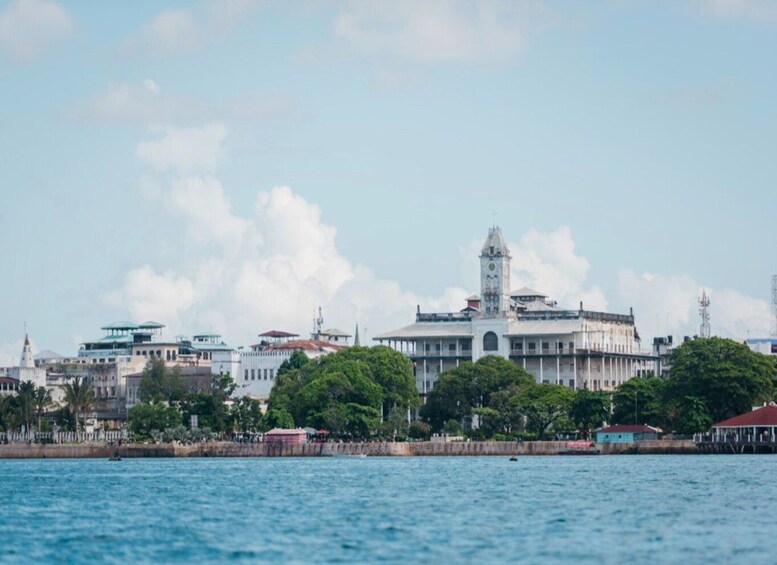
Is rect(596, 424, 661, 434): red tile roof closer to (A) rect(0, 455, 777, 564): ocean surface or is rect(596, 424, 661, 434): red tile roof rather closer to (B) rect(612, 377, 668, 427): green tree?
(B) rect(612, 377, 668, 427): green tree

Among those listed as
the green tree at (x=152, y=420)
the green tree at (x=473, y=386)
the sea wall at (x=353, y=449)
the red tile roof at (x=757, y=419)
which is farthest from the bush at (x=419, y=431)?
the red tile roof at (x=757, y=419)

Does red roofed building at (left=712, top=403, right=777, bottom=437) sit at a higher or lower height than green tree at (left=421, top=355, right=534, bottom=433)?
lower

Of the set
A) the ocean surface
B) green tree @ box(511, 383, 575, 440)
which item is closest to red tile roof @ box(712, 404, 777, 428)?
green tree @ box(511, 383, 575, 440)

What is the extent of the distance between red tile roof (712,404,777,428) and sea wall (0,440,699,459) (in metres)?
4.10

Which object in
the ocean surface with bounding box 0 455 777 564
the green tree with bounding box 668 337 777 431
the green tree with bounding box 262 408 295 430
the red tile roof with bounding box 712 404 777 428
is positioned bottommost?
the ocean surface with bounding box 0 455 777 564

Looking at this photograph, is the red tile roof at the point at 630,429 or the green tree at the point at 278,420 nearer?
the red tile roof at the point at 630,429

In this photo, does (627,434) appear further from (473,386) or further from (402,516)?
(402,516)

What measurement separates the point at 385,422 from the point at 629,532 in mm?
123250

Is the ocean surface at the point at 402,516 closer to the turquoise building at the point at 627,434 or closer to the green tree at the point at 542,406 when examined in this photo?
the turquoise building at the point at 627,434

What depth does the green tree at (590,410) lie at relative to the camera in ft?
600

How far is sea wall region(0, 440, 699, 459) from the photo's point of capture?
556ft

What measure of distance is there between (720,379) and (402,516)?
327 ft

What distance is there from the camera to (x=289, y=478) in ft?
396

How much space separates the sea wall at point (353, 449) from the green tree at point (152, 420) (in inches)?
243
